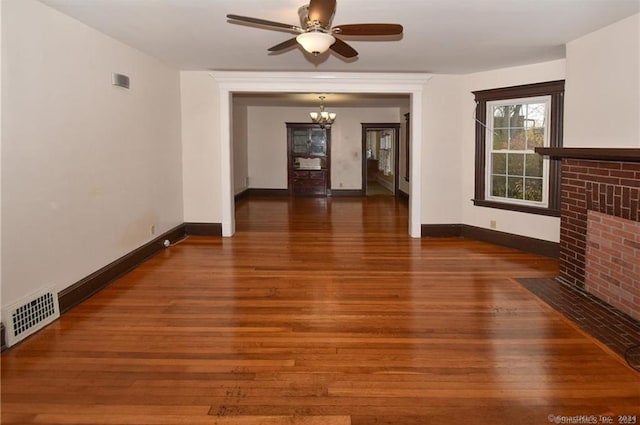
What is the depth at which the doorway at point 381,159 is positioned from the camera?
12578 millimetres

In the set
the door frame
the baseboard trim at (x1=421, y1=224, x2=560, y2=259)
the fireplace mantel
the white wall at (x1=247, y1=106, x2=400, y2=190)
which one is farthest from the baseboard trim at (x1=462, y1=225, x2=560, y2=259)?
the white wall at (x1=247, y1=106, x2=400, y2=190)

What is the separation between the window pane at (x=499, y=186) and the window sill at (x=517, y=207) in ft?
0.48

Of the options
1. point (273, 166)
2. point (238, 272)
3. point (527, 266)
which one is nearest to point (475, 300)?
point (527, 266)

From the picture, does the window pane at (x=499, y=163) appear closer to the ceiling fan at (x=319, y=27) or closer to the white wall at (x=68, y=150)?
the ceiling fan at (x=319, y=27)

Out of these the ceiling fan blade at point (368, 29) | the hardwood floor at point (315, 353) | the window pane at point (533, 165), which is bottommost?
the hardwood floor at point (315, 353)

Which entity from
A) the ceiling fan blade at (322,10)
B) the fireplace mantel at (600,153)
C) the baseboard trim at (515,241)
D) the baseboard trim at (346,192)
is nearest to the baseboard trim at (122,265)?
the ceiling fan blade at (322,10)

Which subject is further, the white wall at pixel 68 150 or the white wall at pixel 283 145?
the white wall at pixel 283 145

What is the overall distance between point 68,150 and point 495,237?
5394 millimetres

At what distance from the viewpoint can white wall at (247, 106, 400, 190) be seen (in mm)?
12758

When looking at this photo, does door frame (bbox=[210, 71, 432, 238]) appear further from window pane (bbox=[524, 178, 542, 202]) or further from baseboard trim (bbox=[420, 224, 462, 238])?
window pane (bbox=[524, 178, 542, 202])

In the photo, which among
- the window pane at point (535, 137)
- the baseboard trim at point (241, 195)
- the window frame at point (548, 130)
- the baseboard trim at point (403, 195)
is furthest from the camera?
the baseboard trim at point (241, 195)

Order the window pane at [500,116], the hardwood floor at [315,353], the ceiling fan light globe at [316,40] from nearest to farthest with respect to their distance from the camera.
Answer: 1. the hardwood floor at [315,353]
2. the ceiling fan light globe at [316,40]
3. the window pane at [500,116]

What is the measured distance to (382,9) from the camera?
3.77 m

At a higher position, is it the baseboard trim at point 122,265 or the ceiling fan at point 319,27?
the ceiling fan at point 319,27
